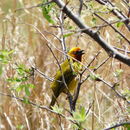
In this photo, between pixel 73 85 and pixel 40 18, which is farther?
pixel 40 18

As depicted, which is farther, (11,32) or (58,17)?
(11,32)

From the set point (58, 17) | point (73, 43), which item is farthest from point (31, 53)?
point (58, 17)

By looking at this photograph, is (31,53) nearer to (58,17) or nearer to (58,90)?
(58,90)

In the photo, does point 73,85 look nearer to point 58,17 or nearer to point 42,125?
point 42,125

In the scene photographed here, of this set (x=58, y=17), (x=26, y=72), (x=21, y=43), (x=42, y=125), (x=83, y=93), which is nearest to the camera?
(x=26, y=72)

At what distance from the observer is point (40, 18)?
5.77 m

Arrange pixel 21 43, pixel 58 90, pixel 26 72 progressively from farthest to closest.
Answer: pixel 21 43 < pixel 58 90 < pixel 26 72

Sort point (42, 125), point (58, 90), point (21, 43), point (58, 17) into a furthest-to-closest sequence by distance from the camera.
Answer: point (21, 43) → point (42, 125) → point (58, 90) → point (58, 17)

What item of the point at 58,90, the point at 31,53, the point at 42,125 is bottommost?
the point at 42,125

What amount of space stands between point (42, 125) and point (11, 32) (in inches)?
56.8

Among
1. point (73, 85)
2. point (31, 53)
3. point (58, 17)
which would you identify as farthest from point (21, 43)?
point (58, 17)

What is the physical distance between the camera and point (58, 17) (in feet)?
8.50

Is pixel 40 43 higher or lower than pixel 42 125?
higher

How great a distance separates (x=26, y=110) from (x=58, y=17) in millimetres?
2662
